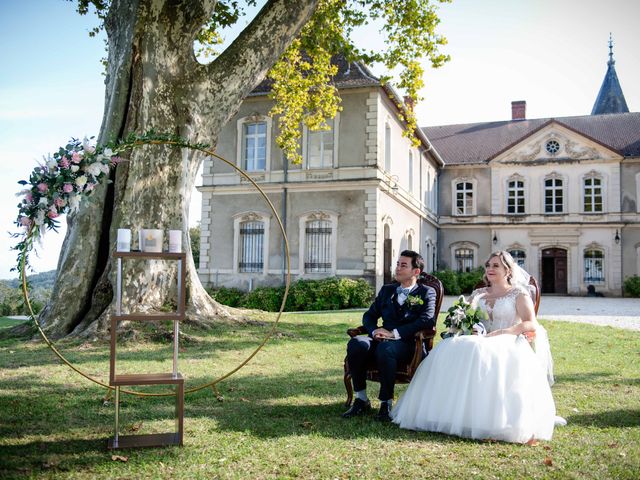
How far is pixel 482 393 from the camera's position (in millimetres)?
4473

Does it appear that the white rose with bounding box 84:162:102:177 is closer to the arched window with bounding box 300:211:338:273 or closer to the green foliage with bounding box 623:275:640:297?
the arched window with bounding box 300:211:338:273

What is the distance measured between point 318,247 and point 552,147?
52.0ft

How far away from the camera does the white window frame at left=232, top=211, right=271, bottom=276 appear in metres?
19.6

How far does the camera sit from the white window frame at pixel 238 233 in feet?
64.3

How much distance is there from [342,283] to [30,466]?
1399 cm

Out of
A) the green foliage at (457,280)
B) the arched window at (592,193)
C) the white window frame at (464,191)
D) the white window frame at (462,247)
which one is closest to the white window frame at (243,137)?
the green foliage at (457,280)

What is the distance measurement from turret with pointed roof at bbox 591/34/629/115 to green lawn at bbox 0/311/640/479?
32234mm

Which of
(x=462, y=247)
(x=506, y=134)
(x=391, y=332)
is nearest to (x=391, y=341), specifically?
(x=391, y=332)

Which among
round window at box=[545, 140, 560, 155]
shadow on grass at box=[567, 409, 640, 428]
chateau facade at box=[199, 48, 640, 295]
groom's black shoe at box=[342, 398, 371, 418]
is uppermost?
round window at box=[545, 140, 560, 155]

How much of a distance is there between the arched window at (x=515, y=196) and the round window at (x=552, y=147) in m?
1.92

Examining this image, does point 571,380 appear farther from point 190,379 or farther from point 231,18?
point 231,18

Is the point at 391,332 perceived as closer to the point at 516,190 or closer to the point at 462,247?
the point at 462,247

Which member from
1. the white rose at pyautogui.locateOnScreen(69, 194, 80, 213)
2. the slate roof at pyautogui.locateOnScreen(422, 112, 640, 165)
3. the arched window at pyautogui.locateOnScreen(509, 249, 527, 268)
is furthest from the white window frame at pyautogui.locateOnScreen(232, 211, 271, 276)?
the white rose at pyautogui.locateOnScreen(69, 194, 80, 213)

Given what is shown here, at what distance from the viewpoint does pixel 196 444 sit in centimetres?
418
